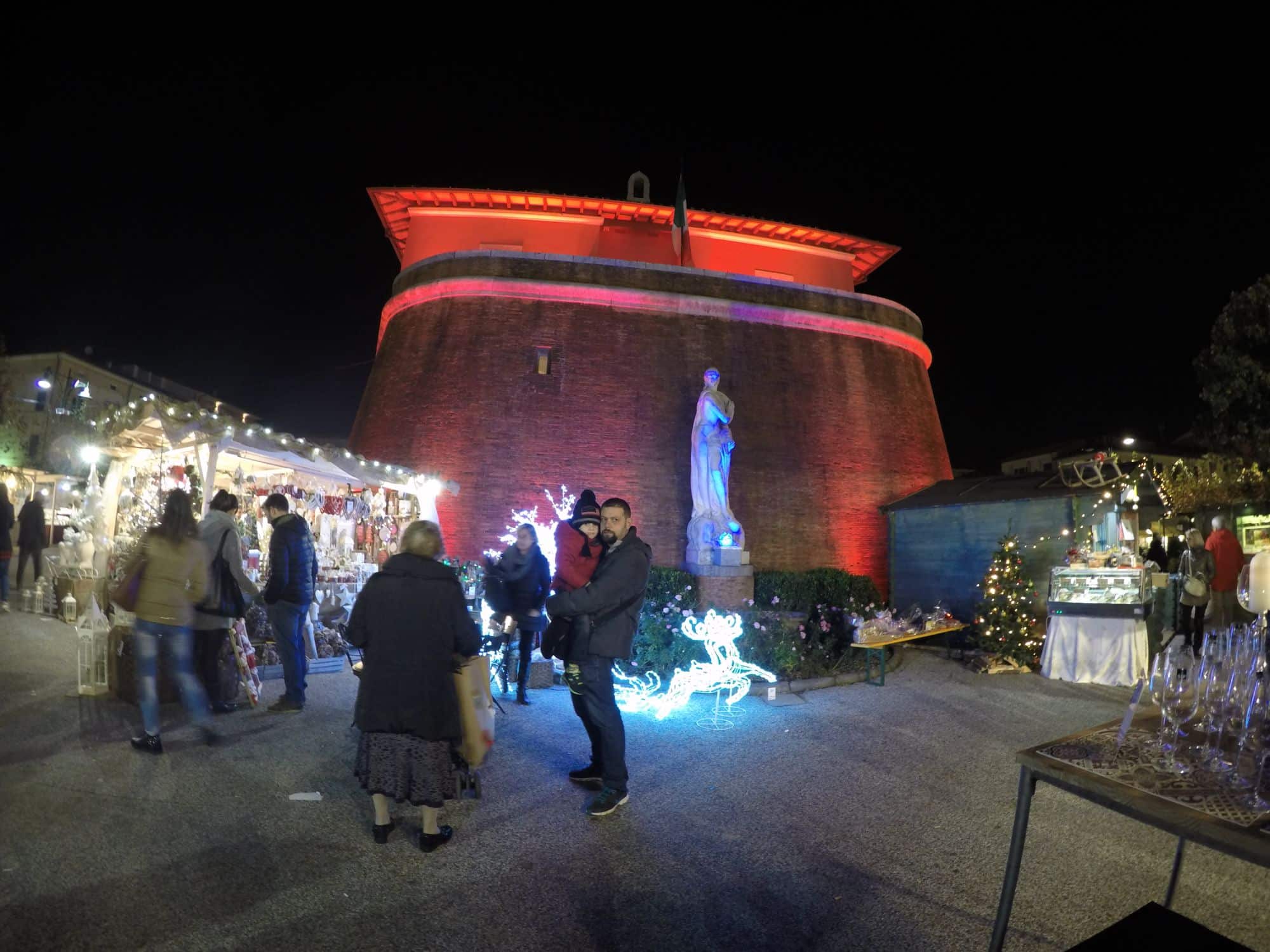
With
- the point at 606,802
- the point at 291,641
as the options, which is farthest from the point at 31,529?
the point at 606,802

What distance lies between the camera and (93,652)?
6.76m

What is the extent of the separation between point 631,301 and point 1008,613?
940cm

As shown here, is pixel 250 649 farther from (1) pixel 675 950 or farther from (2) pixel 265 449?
(1) pixel 675 950

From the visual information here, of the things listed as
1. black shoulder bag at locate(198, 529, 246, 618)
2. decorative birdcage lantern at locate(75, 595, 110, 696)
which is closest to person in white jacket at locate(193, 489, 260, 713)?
black shoulder bag at locate(198, 529, 246, 618)

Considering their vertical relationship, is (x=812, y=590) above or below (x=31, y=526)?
above

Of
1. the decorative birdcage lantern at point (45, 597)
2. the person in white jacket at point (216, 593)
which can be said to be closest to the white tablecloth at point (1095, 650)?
the person in white jacket at point (216, 593)

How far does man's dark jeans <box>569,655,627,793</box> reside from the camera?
15.1 feet

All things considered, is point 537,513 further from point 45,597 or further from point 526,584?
point 45,597

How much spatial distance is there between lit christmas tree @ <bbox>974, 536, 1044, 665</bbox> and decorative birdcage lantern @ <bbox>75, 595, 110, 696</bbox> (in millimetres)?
10247

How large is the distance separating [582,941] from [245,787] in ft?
9.12

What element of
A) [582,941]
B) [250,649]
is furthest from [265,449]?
[582,941]

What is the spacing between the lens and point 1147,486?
37.0 ft

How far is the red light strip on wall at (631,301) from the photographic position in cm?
1549

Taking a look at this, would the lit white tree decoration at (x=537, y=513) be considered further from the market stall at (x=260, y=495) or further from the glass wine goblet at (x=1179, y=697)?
the glass wine goblet at (x=1179, y=697)
